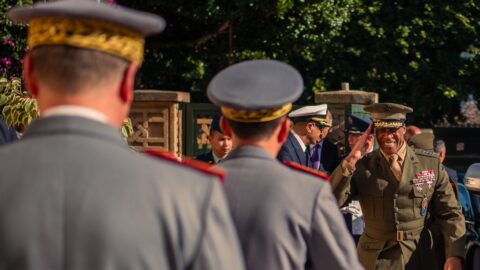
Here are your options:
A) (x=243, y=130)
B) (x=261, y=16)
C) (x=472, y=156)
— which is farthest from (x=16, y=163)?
(x=472, y=156)

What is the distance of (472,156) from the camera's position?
92.6 feet

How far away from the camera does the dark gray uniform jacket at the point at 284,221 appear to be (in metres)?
3.65

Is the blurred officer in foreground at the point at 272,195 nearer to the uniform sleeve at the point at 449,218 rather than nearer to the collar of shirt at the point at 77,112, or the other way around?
the collar of shirt at the point at 77,112

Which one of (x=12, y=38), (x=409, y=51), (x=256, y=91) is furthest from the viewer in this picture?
(x=409, y=51)

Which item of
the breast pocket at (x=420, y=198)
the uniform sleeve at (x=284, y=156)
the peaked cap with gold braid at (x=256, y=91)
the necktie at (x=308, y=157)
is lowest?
the breast pocket at (x=420, y=198)

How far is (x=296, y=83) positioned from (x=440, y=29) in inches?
756

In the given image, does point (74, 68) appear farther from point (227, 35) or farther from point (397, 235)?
point (227, 35)

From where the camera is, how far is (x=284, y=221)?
3648 mm

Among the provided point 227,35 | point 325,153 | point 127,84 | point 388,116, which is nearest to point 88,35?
point 127,84

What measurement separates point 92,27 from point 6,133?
5162mm

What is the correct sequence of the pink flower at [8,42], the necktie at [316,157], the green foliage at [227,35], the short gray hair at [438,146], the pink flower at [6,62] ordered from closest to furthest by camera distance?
the necktie at [316,157]
the short gray hair at [438,146]
the pink flower at [6,62]
the pink flower at [8,42]
the green foliage at [227,35]

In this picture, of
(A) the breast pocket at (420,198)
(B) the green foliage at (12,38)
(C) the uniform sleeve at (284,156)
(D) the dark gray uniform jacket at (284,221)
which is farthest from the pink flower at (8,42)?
(D) the dark gray uniform jacket at (284,221)

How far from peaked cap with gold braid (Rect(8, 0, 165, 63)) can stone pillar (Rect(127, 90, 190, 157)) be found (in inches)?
354

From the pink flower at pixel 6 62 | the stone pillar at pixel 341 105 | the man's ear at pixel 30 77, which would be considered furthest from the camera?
the pink flower at pixel 6 62
